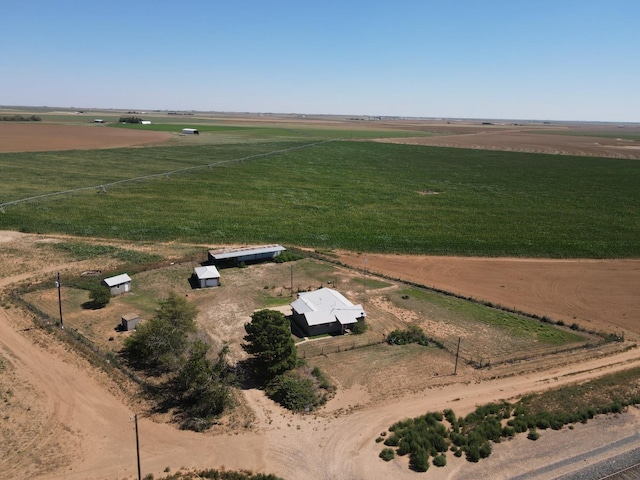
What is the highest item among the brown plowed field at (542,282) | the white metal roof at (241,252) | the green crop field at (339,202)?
the green crop field at (339,202)

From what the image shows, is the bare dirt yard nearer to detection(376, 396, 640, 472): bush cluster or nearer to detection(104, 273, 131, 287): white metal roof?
detection(376, 396, 640, 472): bush cluster

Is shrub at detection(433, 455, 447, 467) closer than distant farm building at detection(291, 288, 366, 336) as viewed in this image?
Yes

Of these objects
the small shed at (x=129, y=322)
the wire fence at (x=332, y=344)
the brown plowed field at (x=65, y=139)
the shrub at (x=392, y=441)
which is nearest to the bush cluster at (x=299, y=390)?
the wire fence at (x=332, y=344)

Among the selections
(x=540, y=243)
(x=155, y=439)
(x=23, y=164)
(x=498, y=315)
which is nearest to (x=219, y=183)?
(x=23, y=164)

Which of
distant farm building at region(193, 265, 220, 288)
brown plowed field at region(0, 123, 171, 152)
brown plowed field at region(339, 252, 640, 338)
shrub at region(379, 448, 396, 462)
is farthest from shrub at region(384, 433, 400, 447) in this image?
brown plowed field at region(0, 123, 171, 152)

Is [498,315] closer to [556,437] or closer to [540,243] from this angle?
[556,437]

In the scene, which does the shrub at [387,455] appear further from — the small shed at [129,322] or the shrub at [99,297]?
the shrub at [99,297]

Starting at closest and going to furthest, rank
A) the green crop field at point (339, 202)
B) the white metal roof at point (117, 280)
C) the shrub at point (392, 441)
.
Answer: the shrub at point (392, 441) < the white metal roof at point (117, 280) < the green crop field at point (339, 202)
